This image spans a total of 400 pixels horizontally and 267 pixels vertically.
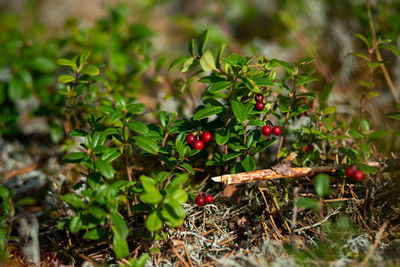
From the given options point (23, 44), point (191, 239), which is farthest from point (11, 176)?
point (191, 239)

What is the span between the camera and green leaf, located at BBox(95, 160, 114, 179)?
1628mm

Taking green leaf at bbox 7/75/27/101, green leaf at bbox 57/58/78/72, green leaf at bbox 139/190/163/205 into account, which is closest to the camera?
green leaf at bbox 139/190/163/205

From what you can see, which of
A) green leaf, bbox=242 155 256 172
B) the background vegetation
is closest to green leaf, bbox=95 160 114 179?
the background vegetation

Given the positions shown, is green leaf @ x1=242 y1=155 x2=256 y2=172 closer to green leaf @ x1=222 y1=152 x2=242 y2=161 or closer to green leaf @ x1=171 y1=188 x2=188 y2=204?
green leaf @ x1=222 y1=152 x2=242 y2=161

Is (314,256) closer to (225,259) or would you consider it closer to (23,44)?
(225,259)

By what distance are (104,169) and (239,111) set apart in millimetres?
810

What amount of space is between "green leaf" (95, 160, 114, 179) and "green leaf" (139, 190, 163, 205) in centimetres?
23

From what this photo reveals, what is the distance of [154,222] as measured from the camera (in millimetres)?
1572

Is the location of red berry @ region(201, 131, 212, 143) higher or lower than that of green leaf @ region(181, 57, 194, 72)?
lower

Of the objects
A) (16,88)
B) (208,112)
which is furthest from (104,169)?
(16,88)

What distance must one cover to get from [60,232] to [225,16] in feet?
13.3

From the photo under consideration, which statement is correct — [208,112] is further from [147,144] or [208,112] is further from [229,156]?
[147,144]

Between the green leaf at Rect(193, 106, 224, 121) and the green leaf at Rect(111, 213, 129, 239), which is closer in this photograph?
the green leaf at Rect(111, 213, 129, 239)

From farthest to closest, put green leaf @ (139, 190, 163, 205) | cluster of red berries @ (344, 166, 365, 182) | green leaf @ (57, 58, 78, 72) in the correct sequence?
green leaf @ (57, 58, 78, 72), cluster of red berries @ (344, 166, 365, 182), green leaf @ (139, 190, 163, 205)
